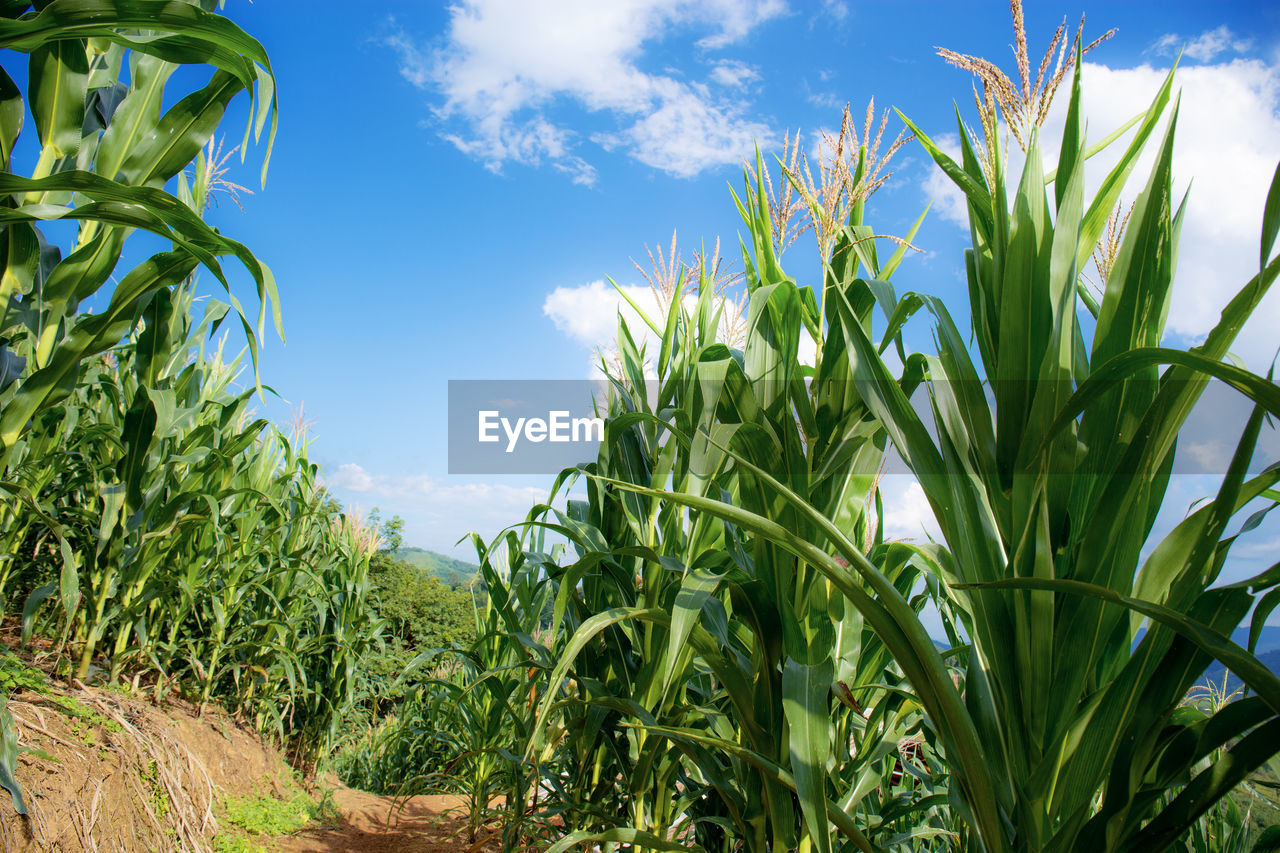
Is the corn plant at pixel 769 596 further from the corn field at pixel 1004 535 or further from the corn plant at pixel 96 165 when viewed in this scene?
the corn plant at pixel 96 165

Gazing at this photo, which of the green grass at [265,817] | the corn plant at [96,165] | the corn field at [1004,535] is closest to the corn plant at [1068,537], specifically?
the corn field at [1004,535]

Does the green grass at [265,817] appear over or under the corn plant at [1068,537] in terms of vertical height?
under

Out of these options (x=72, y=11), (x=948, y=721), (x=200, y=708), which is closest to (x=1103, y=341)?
(x=948, y=721)

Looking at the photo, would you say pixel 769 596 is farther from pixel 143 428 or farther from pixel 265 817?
pixel 265 817

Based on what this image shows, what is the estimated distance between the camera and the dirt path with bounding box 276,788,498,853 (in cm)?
317

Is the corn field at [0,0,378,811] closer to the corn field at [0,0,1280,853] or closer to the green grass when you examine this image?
the corn field at [0,0,1280,853]

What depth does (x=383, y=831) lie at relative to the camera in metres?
3.67

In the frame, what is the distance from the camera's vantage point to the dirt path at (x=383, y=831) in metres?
3.17

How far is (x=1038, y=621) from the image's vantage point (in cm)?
74

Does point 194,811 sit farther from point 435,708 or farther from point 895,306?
point 895,306

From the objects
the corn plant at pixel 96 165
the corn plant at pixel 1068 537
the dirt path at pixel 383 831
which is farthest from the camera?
the dirt path at pixel 383 831

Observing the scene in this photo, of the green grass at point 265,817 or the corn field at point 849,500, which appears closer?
the corn field at point 849,500

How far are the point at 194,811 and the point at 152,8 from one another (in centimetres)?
277

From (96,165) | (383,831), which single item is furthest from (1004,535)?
(383,831)
